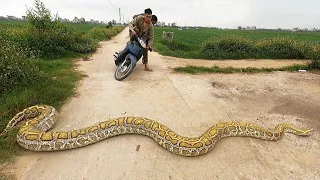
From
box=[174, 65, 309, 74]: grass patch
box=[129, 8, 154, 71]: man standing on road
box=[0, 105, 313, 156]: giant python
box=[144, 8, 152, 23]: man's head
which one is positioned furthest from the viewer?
box=[174, 65, 309, 74]: grass patch

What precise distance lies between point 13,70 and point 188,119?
531cm

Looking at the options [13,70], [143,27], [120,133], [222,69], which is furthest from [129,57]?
[120,133]

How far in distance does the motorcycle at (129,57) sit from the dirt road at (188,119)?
0.38 metres

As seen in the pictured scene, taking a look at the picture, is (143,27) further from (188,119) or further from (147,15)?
(188,119)

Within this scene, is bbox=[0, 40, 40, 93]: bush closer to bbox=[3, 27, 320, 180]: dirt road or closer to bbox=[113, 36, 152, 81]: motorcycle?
bbox=[3, 27, 320, 180]: dirt road

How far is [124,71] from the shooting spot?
9680 mm

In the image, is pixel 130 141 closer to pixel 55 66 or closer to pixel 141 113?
pixel 141 113

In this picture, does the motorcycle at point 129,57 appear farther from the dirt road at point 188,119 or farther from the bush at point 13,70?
the bush at point 13,70

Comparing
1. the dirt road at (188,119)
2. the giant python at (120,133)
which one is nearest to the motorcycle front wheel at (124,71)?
the dirt road at (188,119)

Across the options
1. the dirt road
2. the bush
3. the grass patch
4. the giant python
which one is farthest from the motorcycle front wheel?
the giant python

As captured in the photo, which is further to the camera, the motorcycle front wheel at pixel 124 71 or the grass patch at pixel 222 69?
the grass patch at pixel 222 69

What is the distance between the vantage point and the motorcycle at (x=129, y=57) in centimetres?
965

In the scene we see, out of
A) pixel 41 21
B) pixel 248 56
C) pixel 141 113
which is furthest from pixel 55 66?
pixel 248 56

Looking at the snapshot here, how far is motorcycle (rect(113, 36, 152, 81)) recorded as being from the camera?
31.7 feet
